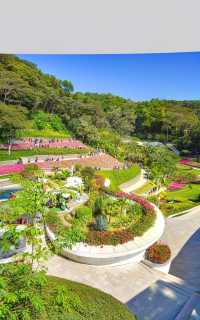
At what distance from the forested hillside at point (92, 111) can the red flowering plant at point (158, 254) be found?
16.9ft

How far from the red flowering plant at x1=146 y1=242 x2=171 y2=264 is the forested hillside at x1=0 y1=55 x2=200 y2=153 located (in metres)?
5.15

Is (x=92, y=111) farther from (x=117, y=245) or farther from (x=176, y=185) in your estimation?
(x=117, y=245)

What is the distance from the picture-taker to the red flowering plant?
537 centimetres

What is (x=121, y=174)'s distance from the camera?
536 inches

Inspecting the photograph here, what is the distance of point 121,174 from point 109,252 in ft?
28.0

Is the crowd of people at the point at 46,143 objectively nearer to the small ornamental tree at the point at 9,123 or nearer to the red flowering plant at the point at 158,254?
the small ornamental tree at the point at 9,123

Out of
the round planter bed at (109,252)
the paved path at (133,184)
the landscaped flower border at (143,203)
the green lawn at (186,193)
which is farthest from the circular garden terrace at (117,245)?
the paved path at (133,184)

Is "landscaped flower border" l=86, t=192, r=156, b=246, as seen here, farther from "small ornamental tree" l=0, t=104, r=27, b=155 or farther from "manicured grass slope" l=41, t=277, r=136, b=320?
"small ornamental tree" l=0, t=104, r=27, b=155

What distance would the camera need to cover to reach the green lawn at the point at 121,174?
518 inches

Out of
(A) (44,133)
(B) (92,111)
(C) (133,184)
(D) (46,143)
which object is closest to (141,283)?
(C) (133,184)

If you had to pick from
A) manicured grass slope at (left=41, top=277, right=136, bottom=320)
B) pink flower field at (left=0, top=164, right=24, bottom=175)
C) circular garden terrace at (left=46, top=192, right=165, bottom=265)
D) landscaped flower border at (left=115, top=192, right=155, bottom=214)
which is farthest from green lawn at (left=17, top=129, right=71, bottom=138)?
manicured grass slope at (left=41, top=277, right=136, bottom=320)
